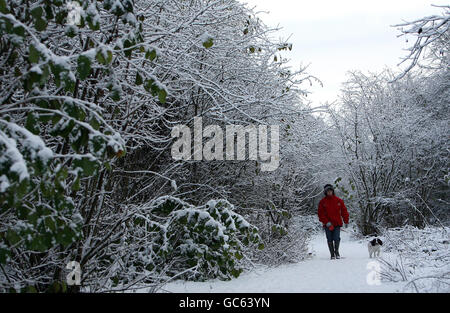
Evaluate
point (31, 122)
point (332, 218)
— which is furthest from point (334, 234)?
point (31, 122)

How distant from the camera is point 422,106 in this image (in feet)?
55.5

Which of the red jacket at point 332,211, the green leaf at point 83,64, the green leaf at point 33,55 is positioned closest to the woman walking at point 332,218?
the red jacket at point 332,211

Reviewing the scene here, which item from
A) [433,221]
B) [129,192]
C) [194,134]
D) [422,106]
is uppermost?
[422,106]

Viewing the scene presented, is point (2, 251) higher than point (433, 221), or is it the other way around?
point (2, 251)

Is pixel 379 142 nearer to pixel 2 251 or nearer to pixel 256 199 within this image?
pixel 256 199

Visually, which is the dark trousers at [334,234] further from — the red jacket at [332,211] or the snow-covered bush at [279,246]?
the snow-covered bush at [279,246]

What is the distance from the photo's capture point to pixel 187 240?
561 centimetres

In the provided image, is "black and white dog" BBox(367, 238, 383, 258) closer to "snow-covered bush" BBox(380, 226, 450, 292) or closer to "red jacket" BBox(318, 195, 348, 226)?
"snow-covered bush" BBox(380, 226, 450, 292)

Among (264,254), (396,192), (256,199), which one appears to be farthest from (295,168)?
(396,192)

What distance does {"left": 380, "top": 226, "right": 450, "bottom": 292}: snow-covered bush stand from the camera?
414cm
